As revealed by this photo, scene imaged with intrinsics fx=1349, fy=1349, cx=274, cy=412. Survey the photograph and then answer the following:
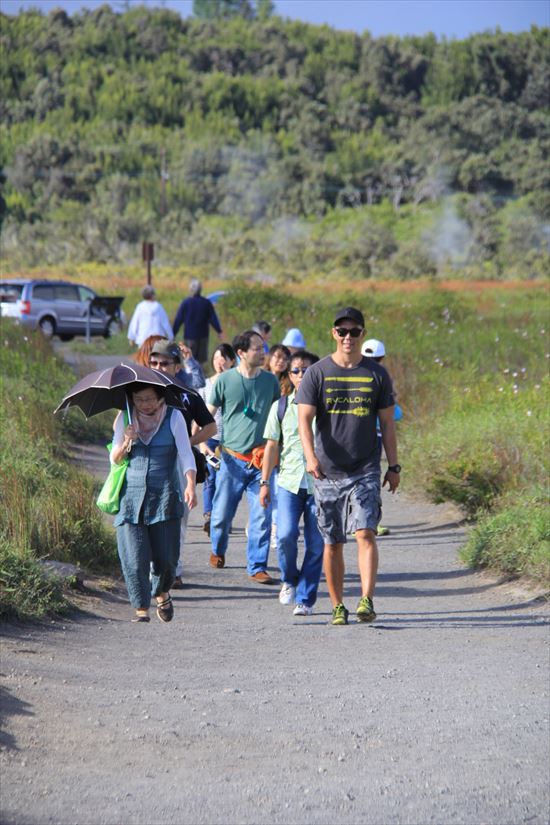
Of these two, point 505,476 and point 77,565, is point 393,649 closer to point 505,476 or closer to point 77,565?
point 77,565

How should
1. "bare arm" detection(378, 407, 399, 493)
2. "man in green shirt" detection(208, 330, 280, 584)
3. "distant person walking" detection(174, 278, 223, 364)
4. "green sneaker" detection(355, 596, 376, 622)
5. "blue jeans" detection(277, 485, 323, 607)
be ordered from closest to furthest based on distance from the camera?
"bare arm" detection(378, 407, 399, 493) → "green sneaker" detection(355, 596, 376, 622) → "blue jeans" detection(277, 485, 323, 607) → "man in green shirt" detection(208, 330, 280, 584) → "distant person walking" detection(174, 278, 223, 364)

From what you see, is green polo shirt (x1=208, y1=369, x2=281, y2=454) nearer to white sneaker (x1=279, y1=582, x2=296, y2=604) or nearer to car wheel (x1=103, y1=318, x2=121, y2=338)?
white sneaker (x1=279, y1=582, x2=296, y2=604)

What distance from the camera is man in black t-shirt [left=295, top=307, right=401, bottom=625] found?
8102 mm

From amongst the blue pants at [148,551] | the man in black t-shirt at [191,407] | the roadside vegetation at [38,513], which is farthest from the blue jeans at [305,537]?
the blue pants at [148,551]

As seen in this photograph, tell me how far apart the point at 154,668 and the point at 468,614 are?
9.25 feet

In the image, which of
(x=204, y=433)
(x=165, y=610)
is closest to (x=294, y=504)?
(x=204, y=433)

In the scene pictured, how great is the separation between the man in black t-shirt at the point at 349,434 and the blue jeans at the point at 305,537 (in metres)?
0.60

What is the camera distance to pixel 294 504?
29.7 ft

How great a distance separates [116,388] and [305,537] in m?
2.30

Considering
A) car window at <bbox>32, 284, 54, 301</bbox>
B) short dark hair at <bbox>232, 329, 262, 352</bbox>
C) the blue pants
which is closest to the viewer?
the blue pants

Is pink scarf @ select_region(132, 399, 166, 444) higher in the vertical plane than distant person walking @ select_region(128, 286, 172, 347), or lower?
higher

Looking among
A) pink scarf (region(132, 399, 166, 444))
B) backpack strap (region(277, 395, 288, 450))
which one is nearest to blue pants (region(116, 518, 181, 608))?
pink scarf (region(132, 399, 166, 444))

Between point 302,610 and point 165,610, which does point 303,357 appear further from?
point 165,610

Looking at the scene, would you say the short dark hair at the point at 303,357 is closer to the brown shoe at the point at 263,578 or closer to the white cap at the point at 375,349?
the brown shoe at the point at 263,578
